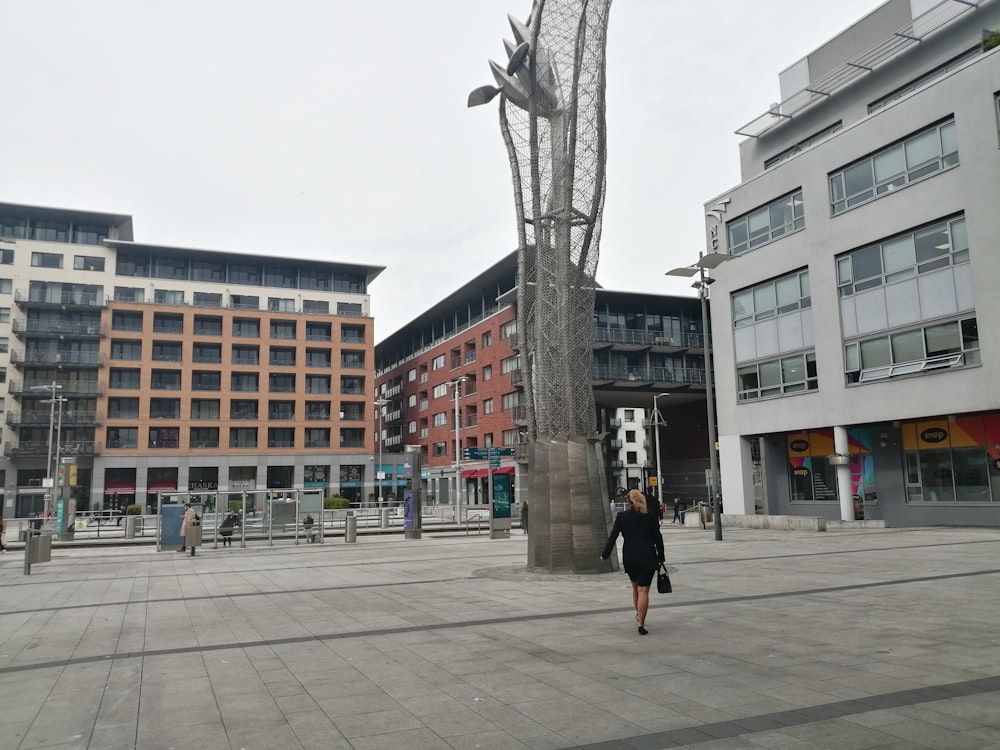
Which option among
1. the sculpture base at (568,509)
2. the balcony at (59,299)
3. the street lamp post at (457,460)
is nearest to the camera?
the sculpture base at (568,509)

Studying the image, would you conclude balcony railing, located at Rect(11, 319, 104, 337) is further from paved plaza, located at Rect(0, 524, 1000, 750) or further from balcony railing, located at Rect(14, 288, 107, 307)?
paved plaza, located at Rect(0, 524, 1000, 750)

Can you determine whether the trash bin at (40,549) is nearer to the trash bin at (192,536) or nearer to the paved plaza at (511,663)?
the trash bin at (192,536)

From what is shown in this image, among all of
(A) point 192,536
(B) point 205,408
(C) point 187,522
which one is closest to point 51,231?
(B) point 205,408

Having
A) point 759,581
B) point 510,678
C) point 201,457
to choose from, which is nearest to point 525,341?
point 759,581

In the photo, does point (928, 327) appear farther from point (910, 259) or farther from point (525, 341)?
point (525, 341)

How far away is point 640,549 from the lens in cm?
885

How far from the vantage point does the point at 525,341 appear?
665 inches

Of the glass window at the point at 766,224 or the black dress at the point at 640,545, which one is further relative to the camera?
the glass window at the point at 766,224

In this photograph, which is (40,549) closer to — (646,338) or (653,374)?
(653,374)

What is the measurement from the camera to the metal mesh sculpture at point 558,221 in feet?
51.4

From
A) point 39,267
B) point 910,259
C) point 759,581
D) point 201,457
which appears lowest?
point 759,581

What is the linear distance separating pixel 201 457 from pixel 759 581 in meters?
66.9

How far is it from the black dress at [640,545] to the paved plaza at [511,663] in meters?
0.72

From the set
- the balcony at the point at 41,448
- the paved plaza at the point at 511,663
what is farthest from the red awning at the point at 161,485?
the paved plaza at the point at 511,663
